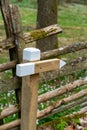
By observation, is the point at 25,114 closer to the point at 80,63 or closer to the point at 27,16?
the point at 80,63

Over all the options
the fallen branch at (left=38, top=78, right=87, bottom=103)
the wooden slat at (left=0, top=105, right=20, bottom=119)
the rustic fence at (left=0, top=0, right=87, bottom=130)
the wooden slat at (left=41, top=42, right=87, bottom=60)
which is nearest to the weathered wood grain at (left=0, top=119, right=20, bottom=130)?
the rustic fence at (left=0, top=0, right=87, bottom=130)

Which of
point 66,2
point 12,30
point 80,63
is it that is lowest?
point 66,2

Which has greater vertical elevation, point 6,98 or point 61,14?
point 6,98

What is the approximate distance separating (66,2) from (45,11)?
62.9 ft

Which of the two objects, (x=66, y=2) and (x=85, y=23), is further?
(x=66, y=2)

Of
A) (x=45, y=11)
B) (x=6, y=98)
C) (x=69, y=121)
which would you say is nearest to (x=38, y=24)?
(x=45, y=11)

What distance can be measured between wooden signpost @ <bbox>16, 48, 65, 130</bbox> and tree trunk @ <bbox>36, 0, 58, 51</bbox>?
16.1 feet

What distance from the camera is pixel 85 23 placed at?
68.5 ft

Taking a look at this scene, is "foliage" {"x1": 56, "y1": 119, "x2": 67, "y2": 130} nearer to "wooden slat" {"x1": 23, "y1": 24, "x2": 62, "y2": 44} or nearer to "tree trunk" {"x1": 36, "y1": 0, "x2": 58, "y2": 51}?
"wooden slat" {"x1": 23, "y1": 24, "x2": 62, "y2": 44}

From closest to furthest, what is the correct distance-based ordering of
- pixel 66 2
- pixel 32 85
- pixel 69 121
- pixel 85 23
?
pixel 32 85 < pixel 69 121 < pixel 85 23 < pixel 66 2

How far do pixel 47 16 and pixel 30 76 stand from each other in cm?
518

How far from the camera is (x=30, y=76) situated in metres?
4.35

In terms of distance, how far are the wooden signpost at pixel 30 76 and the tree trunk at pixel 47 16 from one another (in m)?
4.90

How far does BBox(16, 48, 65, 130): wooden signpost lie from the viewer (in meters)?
4.12
